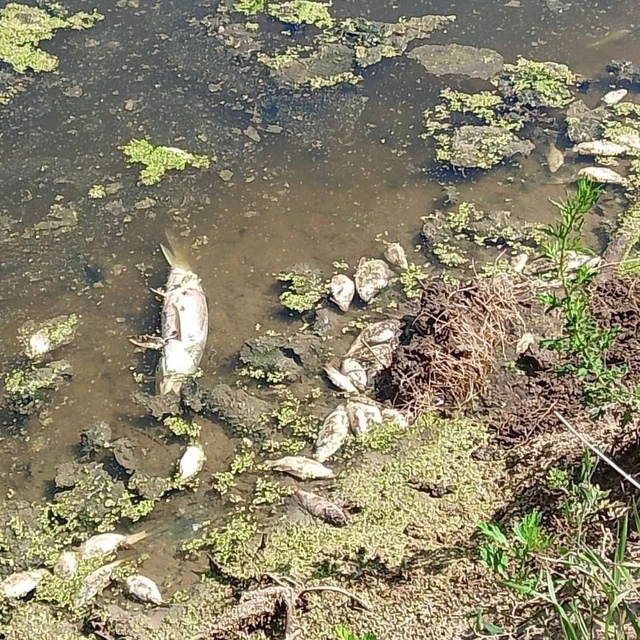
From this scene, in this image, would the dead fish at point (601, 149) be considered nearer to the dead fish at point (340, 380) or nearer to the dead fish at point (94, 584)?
the dead fish at point (340, 380)

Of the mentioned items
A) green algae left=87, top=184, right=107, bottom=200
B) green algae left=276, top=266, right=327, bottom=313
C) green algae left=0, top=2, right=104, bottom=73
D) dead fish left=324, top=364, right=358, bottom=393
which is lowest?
dead fish left=324, top=364, right=358, bottom=393

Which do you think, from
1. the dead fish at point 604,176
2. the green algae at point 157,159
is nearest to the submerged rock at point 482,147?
the dead fish at point 604,176

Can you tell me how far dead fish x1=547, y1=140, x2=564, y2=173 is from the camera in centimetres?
555

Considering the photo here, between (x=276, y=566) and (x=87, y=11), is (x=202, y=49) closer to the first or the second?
(x=87, y=11)

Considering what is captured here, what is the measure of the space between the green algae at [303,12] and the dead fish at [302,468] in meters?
4.20

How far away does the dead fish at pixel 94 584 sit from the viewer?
3.49 metres

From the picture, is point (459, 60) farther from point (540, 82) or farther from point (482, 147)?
Result: point (482, 147)

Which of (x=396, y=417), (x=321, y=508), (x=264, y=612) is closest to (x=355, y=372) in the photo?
(x=396, y=417)

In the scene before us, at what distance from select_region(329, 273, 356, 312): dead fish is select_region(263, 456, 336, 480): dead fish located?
106 cm

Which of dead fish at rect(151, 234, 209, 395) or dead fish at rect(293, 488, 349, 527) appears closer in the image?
dead fish at rect(293, 488, 349, 527)

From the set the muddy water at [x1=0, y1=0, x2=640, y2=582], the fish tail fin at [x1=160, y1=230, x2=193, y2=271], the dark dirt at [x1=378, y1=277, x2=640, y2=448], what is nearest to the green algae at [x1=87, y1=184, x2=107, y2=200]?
the muddy water at [x1=0, y1=0, x2=640, y2=582]

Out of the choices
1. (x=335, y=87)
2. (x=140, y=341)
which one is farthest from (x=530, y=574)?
(x=335, y=87)

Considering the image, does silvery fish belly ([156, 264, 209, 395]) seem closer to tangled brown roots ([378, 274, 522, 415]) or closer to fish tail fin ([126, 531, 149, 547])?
fish tail fin ([126, 531, 149, 547])

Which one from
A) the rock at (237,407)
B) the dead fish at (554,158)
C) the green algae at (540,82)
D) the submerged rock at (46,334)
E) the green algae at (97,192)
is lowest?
the rock at (237,407)
